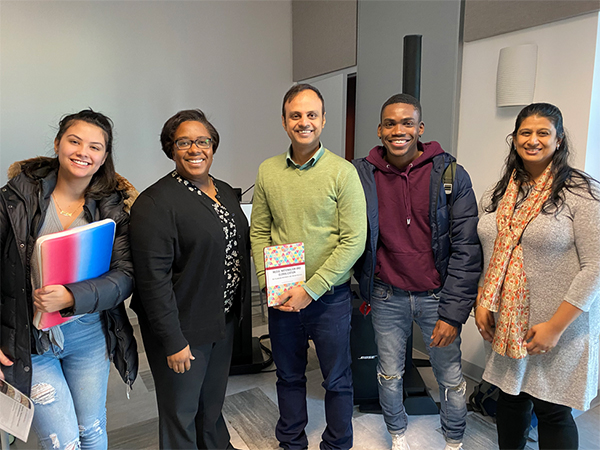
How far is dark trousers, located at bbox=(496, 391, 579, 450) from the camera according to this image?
154 centimetres

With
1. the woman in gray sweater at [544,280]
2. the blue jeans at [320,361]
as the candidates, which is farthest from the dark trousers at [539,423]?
the blue jeans at [320,361]

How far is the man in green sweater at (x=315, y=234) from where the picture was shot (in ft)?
5.65

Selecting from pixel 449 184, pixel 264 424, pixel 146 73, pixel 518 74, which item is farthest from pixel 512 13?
pixel 146 73

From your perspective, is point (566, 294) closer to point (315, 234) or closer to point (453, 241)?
point (453, 241)

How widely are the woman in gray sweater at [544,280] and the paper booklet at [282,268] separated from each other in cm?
73

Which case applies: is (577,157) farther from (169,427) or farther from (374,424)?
(169,427)

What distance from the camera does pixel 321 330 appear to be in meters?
1.83

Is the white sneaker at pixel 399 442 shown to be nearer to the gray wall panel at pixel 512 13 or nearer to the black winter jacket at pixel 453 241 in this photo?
the black winter jacket at pixel 453 241

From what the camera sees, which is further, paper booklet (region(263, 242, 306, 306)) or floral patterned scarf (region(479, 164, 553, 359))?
paper booklet (region(263, 242, 306, 306))

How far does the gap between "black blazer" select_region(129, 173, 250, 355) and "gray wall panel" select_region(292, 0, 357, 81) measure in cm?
269

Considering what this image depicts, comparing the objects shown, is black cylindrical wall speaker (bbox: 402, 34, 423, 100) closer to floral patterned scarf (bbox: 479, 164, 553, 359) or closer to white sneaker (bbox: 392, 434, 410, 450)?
floral patterned scarf (bbox: 479, 164, 553, 359)

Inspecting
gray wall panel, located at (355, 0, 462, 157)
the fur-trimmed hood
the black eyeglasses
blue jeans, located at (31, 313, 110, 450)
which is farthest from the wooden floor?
gray wall panel, located at (355, 0, 462, 157)

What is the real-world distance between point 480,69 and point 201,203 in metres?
2.02

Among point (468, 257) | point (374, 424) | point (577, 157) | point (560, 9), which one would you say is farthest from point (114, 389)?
point (560, 9)
